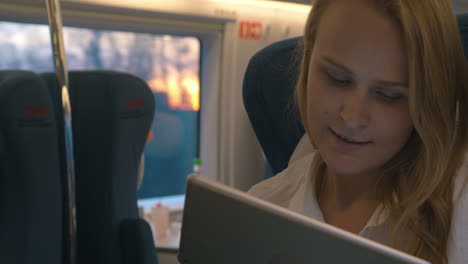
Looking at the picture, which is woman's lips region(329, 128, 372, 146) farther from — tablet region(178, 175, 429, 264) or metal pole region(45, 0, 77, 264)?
metal pole region(45, 0, 77, 264)

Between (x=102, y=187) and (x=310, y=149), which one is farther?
(x=102, y=187)

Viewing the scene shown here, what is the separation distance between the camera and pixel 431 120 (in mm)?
863

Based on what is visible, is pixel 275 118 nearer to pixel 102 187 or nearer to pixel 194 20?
pixel 102 187

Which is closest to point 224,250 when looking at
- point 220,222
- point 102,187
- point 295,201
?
point 220,222

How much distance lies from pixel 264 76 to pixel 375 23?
42 centimetres

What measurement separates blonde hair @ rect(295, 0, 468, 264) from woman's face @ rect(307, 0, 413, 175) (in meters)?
0.03

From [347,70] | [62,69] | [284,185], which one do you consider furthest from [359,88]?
[62,69]

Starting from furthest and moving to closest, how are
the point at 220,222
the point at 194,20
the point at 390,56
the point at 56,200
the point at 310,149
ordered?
1. the point at 194,20
2. the point at 56,200
3. the point at 310,149
4. the point at 390,56
5. the point at 220,222

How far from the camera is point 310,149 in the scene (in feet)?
4.07

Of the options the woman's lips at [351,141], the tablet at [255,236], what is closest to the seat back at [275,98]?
the woman's lips at [351,141]

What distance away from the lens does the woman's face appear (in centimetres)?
86

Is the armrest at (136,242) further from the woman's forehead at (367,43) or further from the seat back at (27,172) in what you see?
the woman's forehead at (367,43)

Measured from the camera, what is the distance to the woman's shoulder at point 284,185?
46.4 inches

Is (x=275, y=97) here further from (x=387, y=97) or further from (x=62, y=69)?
(x=62, y=69)
